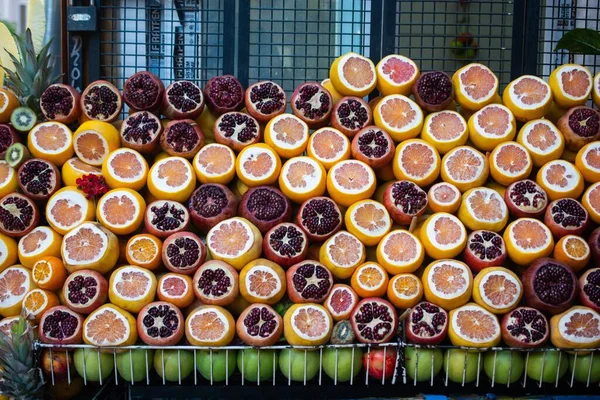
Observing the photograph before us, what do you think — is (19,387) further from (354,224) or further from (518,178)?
(518,178)

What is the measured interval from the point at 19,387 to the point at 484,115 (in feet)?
9.00

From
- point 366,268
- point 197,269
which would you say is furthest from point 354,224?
point 197,269

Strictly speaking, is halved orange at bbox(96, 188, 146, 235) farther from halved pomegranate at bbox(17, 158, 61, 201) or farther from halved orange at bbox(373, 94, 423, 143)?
halved orange at bbox(373, 94, 423, 143)

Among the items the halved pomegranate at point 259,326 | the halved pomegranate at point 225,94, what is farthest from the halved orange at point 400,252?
the halved pomegranate at point 225,94

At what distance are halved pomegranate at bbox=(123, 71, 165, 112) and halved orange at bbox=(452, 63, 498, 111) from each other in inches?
66.1

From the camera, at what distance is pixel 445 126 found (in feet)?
10.4

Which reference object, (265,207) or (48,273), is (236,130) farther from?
(48,273)

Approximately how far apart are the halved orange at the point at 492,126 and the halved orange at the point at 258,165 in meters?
1.11

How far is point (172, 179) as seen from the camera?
3002 millimetres

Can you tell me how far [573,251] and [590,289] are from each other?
204 millimetres

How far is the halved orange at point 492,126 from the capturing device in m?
3.14

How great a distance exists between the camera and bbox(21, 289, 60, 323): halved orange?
2.82 metres

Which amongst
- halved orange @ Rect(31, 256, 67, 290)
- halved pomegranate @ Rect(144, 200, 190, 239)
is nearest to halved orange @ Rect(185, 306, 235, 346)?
halved pomegranate @ Rect(144, 200, 190, 239)

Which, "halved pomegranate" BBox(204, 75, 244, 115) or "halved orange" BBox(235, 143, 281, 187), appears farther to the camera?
"halved pomegranate" BBox(204, 75, 244, 115)
